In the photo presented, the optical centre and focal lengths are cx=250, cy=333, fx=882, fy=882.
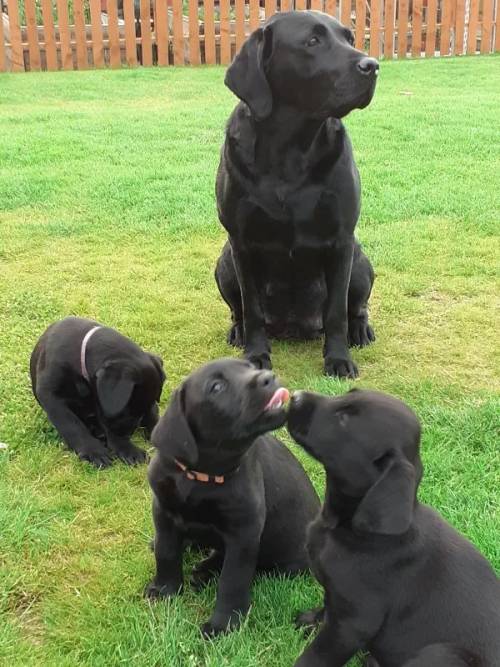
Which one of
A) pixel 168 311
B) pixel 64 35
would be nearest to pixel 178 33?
pixel 64 35

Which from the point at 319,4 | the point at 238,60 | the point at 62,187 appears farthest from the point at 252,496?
the point at 319,4

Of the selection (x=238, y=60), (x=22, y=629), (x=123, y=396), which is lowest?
(x=22, y=629)

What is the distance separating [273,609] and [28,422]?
185 centimetres

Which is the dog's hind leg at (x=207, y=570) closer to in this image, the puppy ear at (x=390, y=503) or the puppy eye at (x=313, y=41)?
the puppy ear at (x=390, y=503)

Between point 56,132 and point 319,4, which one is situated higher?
point 319,4

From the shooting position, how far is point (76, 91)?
13.7 m

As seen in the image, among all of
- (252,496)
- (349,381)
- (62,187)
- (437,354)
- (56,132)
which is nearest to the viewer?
(252,496)

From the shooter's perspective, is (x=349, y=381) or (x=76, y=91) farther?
(x=76, y=91)

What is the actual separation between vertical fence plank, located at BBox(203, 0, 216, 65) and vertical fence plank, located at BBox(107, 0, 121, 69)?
5.37 feet

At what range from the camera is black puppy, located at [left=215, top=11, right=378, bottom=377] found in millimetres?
4359

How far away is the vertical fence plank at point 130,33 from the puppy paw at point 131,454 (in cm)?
1348

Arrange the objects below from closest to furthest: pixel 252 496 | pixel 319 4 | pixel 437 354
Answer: pixel 252 496, pixel 437 354, pixel 319 4

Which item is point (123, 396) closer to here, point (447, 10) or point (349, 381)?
point (349, 381)

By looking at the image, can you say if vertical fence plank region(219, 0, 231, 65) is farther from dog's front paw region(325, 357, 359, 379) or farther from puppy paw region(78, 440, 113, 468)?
puppy paw region(78, 440, 113, 468)
